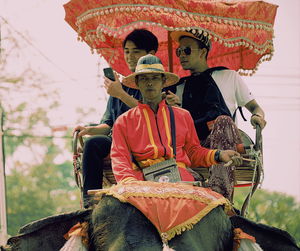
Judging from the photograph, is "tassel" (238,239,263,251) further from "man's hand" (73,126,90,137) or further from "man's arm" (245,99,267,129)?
"man's hand" (73,126,90,137)

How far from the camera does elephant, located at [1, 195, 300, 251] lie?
159 inches

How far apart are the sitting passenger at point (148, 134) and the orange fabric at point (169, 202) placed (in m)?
0.48

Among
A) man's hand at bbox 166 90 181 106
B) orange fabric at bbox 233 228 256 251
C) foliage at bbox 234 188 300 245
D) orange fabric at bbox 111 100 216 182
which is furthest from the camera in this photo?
foliage at bbox 234 188 300 245

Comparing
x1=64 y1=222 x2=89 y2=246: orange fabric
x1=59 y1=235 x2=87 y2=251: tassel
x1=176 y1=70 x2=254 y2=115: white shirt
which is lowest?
x1=59 y1=235 x2=87 y2=251: tassel

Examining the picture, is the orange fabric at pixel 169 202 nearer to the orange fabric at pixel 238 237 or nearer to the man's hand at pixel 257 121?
the orange fabric at pixel 238 237

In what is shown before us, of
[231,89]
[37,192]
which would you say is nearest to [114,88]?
[231,89]

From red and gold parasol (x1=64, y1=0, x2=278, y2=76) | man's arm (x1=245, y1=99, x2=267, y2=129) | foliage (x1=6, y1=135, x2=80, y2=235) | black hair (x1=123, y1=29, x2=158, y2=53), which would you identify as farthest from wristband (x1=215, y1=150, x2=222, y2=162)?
foliage (x1=6, y1=135, x2=80, y2=235)

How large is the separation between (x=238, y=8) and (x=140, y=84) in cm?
168

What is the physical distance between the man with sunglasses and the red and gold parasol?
0.16 metres

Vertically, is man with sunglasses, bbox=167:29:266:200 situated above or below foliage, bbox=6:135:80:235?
above

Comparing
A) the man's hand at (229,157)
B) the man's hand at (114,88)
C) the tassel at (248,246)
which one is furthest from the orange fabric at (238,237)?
the man's hand at (114,88)

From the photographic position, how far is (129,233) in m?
4.08

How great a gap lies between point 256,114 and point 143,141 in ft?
5.06

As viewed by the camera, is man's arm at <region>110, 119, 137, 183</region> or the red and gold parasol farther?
the red and gold parasol
